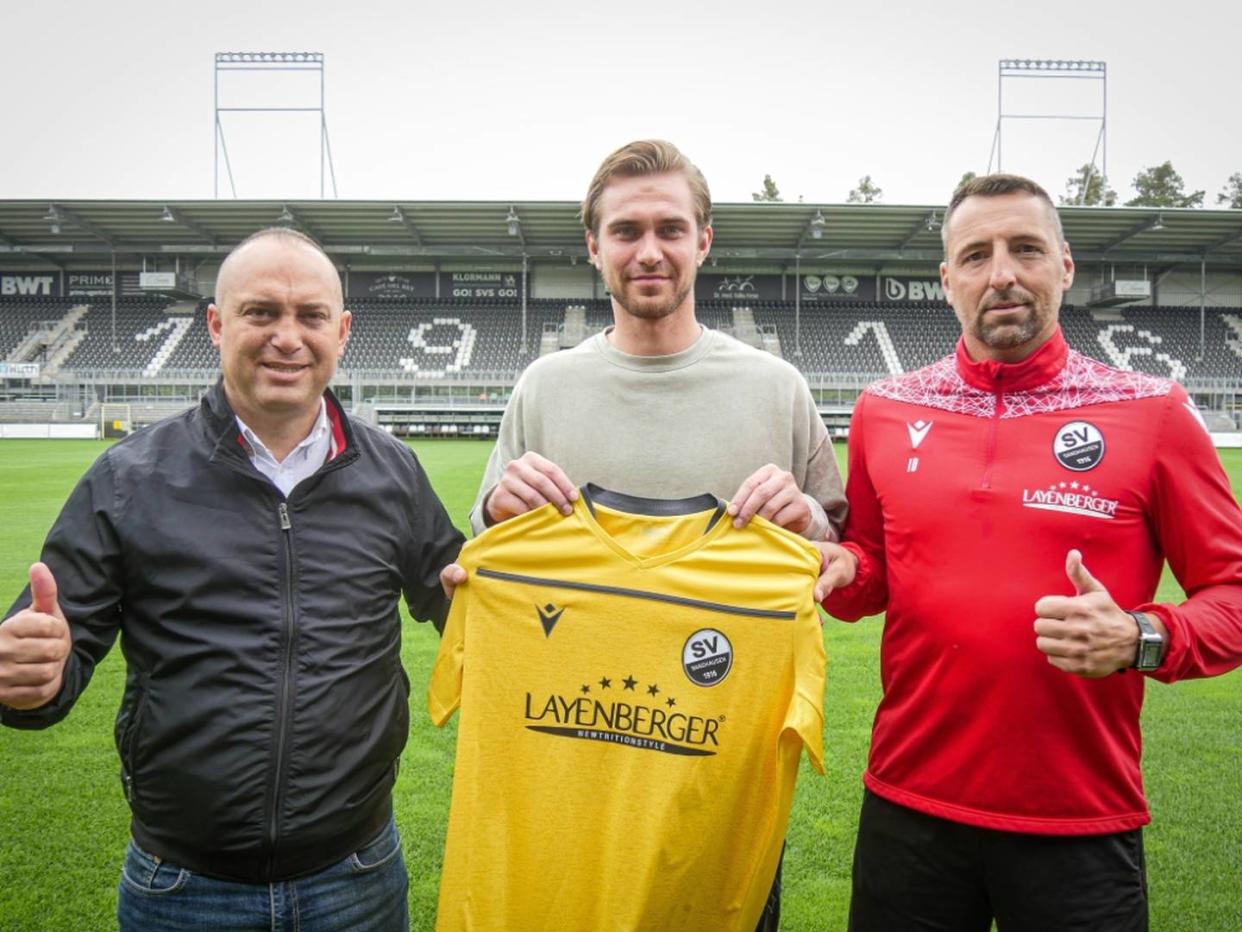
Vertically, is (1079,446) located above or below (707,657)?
above

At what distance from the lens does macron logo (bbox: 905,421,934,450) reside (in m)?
2.28

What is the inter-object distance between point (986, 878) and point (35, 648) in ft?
6.92

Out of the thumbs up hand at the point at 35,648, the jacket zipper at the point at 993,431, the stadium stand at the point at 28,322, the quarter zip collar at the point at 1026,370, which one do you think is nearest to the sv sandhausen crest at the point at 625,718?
the jacket zipper at the point at 993,431

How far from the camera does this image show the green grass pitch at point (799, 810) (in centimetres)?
322

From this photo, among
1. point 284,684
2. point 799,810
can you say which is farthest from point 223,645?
point 799,810

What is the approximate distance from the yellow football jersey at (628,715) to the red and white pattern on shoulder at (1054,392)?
0.60 meters

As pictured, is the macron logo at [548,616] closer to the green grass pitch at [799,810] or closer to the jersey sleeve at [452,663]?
the jersey sleeve at [452,663]

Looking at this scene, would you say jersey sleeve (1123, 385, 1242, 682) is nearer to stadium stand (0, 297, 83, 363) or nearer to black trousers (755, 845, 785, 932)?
black trousers (755, 845, 785, 932)

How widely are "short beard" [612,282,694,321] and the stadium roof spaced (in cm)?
3224

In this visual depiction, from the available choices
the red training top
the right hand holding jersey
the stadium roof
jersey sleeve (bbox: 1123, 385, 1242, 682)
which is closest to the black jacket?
the right hand holding jersey

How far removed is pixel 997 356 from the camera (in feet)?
7.38

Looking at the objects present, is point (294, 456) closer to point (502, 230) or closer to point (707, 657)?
point (707, 657)

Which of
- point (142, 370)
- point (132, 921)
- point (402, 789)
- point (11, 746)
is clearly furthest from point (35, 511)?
point (142, 370)

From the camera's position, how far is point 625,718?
6.75 ft
